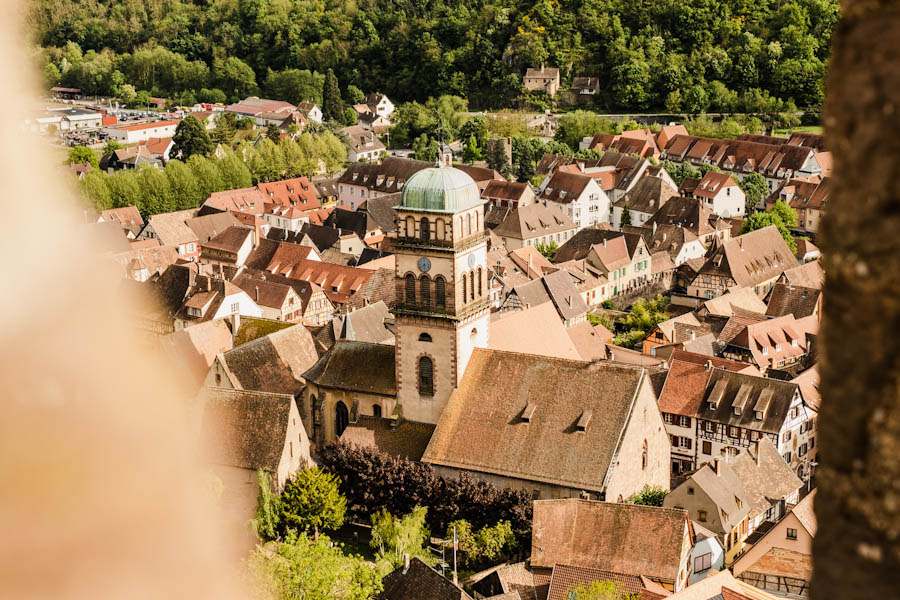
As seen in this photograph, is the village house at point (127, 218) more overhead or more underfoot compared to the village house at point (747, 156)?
more overhead

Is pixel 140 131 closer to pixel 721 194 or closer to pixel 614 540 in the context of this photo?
pixel 721 194

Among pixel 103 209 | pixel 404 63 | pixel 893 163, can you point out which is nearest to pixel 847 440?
pixel 893 163

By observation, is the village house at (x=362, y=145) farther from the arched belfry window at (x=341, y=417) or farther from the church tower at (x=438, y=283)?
the church tower at (x=438, y=283)

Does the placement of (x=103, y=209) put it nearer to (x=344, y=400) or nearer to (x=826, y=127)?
(x=344, y=400)

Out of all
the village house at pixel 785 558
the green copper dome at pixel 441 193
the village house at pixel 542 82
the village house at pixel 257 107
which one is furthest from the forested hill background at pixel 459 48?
the village house at pixel 785 558

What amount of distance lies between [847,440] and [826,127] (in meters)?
0.79

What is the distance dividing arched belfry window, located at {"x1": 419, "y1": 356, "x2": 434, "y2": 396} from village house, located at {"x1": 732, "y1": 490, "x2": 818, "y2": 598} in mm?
10534

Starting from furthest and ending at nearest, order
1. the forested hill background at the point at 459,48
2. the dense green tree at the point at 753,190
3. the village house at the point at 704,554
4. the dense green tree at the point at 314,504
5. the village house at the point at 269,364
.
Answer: the forested hill background at the point at 459,48 < the dense green tree at the point at 753,190 < the village house at the point at 269,364 < the dense green tree at the point at 314,504 < the village house at the point at 704,554

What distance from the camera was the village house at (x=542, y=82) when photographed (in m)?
129

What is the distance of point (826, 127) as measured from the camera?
284 cm

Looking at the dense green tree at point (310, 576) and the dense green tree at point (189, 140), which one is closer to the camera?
the dense green tree at point (310, 576)

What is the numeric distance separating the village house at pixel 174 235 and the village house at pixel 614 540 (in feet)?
154

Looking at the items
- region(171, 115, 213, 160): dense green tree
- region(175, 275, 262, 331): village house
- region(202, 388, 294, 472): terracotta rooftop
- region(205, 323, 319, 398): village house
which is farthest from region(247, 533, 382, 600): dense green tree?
region(171, 115, 213, 160): dense green tree

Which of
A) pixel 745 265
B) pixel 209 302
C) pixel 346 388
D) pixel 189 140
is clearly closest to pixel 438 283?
pixel 346 388
